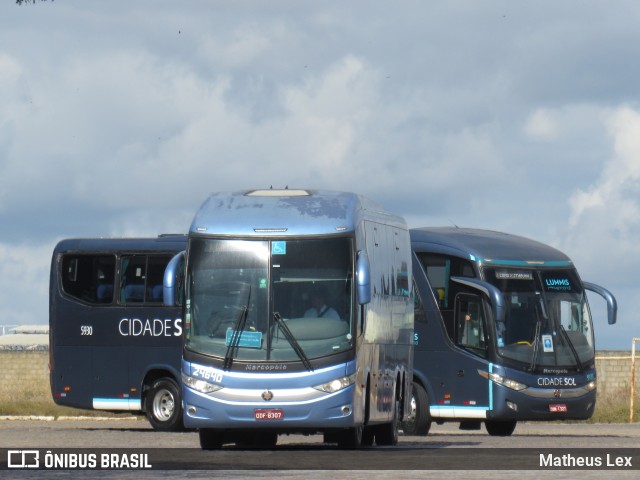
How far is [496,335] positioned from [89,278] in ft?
27.1

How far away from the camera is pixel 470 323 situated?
1152 inches

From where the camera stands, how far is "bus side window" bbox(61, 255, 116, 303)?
31.1m

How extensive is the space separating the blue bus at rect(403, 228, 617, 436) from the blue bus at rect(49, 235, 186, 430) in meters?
5.00

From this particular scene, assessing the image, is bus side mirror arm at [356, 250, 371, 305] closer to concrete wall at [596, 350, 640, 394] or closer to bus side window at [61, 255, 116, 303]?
bus side window at [61, 255, 116, 303]

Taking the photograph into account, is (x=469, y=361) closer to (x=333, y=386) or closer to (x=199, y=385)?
(x=333, y=386)

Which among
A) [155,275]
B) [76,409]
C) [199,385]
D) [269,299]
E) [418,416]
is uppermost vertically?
[269,299]

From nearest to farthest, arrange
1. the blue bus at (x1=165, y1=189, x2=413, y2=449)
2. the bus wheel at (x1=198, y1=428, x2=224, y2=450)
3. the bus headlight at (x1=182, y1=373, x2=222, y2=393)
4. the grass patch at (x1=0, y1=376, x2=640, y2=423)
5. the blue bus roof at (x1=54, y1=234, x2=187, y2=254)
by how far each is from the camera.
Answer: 1. the blue bus at (x1=165, y1=189, x2=413, y2=449)
2. the bus headlight at (x1=182, y1=373, x2=222, y2=393)
3. the bus wheel at (x1=198, y1=428, x2=224, y2=450)
4. the blue bus roof at (x1=54, y1=234, x2=187, y2=254)
5. the grass patch at (x1=0, y1=376, x2=640, y2=423)

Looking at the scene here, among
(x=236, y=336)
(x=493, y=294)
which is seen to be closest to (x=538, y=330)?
(x=493, y=294)

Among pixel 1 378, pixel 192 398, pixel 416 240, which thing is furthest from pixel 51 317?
pixel 1 378

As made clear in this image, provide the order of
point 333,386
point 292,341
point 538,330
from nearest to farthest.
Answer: point 333,386 < point 292,341 < point 538,330

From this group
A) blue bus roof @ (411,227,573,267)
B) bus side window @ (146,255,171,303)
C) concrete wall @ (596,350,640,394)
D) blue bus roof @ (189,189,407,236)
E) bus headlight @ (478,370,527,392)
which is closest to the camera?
blue bus roof @ (189,189,407,236)

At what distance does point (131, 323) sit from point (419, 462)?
544 inches

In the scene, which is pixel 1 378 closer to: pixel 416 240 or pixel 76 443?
pixel 416 240

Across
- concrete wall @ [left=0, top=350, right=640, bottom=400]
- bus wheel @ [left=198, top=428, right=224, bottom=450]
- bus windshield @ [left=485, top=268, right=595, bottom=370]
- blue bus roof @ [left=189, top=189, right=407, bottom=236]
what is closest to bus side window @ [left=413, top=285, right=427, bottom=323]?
bus windshield @ [left=485, top=268, right=595, bottom=370]
